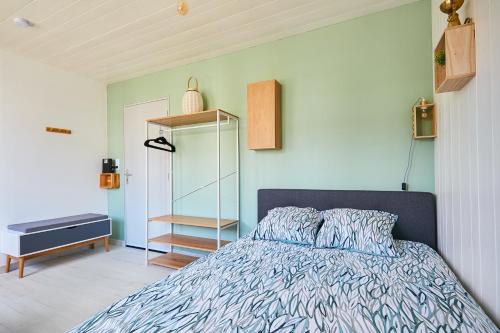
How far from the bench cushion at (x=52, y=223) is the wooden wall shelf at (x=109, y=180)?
0.58 meters

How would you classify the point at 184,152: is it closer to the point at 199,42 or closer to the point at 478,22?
the point at 199,42

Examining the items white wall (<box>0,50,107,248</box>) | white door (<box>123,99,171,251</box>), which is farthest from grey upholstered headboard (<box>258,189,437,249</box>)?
white wall (<box>0,50,107,248</box>)

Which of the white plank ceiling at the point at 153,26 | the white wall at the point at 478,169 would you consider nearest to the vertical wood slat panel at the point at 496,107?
the white wall at the point at 478,169

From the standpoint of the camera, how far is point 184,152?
335cm

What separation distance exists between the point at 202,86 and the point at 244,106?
2.31ft

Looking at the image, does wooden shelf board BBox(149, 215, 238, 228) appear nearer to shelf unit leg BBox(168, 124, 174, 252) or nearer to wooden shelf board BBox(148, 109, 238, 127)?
shelf unit leg BBox(168, 124, 174, 252)

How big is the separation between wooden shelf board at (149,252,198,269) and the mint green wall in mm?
622

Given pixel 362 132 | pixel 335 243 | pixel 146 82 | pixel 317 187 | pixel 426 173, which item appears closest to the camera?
pixel 335 243

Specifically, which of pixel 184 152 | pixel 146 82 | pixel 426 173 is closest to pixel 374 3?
pixel 426 173

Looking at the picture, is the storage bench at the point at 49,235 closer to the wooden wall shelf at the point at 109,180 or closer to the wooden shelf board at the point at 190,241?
the wooden wall shelf at the point at 109,180

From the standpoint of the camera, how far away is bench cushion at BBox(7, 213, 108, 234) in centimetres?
282

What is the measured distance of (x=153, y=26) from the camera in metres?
2.50

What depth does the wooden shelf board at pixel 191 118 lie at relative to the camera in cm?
275

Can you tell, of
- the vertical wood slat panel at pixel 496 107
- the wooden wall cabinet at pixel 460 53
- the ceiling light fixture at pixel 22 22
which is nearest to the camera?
the vertical wood slat panel at pixel 496 107
